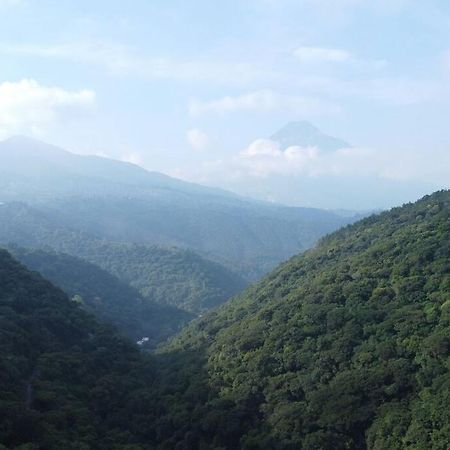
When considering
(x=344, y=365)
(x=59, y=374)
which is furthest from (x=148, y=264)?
(x=344, y=365)

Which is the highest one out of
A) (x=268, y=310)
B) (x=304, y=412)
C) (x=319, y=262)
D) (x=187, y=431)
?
(x=319, y=262)

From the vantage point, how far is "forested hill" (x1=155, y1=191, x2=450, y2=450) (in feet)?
64.1

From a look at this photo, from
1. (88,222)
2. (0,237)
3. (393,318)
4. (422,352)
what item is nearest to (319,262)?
(393,318)

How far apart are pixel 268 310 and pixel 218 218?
14308 cm

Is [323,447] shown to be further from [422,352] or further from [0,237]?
[0,237]

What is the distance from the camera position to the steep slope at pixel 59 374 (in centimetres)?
1995

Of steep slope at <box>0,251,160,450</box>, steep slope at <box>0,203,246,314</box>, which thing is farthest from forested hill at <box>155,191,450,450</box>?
steep slope at <box>0,203,246,314</box>

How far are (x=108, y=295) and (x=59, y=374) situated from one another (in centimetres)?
3919

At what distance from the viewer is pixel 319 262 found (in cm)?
4081

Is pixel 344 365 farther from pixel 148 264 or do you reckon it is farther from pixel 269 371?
pixel 148 264

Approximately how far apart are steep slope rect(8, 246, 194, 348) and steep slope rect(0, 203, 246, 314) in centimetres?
727

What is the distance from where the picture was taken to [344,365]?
23.0m

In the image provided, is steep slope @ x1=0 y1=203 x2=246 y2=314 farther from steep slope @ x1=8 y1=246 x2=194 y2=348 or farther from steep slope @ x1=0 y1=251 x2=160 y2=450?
steep slope @ x1=0 y1=251 x2=160 y2=450

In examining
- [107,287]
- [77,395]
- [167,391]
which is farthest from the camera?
[107,287]
